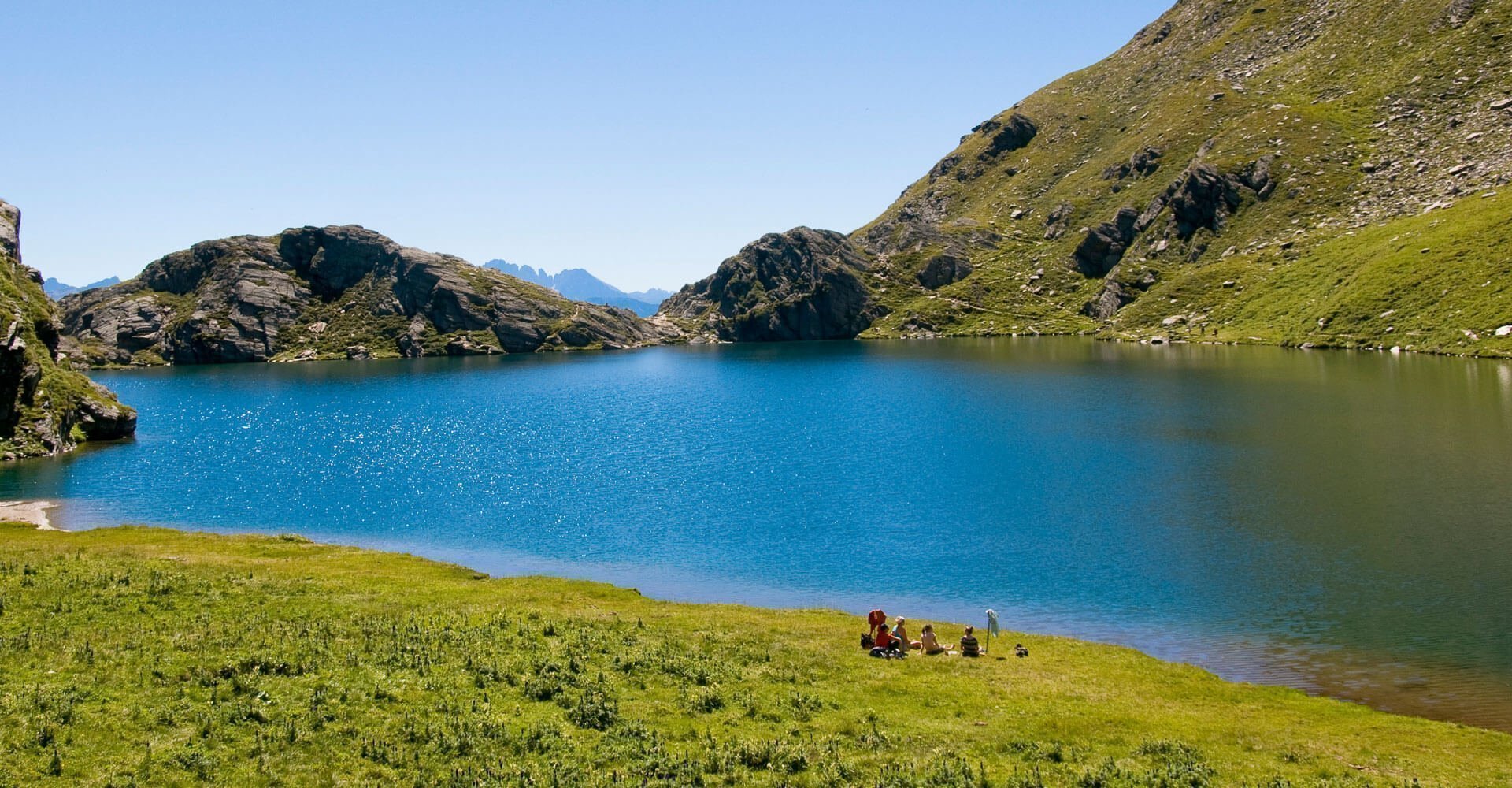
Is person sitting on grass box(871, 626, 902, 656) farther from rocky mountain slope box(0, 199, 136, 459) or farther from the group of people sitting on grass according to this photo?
rocky mountain slope box(0, 199, 136, 459)

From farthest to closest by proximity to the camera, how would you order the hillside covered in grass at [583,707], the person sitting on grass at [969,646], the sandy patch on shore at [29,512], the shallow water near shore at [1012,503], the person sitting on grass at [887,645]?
1. the sandy patch on shore at [29,512]
2. the shallow water near shore at [1012,503]
3. the person sitting on grass at [969,646]
4. the person sitting on grass at [887,645]
5. the hillside covered in grass at [583,707]

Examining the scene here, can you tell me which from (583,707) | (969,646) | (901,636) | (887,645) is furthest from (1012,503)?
(583,707)

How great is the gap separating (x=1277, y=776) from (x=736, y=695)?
16369mm

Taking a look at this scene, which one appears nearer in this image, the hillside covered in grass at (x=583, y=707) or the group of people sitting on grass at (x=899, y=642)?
the hillside covered in grass at (x=583, y=707)

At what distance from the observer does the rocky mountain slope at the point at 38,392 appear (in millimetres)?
113062

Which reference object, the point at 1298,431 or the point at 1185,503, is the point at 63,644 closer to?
the point at 1185,503

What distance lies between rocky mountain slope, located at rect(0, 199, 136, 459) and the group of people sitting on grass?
4715 inches

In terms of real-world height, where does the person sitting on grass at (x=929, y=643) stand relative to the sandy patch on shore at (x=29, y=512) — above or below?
below

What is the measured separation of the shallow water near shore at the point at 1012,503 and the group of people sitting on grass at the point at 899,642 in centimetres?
339

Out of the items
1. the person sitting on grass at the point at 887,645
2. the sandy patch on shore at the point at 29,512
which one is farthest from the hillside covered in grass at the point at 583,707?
the sandy patch on shore at the point at 29,512

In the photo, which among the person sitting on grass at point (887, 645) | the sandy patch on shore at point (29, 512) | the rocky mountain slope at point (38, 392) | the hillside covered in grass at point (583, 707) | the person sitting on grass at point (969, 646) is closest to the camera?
the hillside covered in grass at point (583, 707)

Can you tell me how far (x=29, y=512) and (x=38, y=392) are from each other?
55.4 m

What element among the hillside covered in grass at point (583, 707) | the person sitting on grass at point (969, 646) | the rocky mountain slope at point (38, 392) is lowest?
the person sitting on grass at point (969, 646)

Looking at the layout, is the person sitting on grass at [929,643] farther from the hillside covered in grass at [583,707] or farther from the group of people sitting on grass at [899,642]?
the hillside covered in grass at [583,707]
